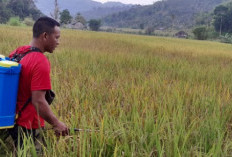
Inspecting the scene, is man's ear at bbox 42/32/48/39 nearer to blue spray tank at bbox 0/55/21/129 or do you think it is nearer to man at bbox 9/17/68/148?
man at bbox 9/17/68/148

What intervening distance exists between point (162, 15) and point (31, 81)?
96707 millimetres

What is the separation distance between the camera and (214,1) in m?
126

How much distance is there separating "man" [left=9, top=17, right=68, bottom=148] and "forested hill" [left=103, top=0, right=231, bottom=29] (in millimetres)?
76386

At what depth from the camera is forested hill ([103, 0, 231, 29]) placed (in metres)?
83.2

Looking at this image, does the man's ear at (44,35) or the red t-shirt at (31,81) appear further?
the man's ear at (44,35)

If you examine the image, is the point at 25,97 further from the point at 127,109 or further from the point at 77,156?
the point at 127,109

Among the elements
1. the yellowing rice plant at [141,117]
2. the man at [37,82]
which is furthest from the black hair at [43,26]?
the yellowing rice plant at [141,117]

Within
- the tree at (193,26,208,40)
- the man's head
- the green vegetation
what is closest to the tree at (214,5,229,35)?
the tree at (193,26,208,40)

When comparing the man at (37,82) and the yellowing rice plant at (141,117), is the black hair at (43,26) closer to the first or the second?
the man at (37,82)

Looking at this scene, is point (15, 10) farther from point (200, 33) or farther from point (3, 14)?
point (200, 33)

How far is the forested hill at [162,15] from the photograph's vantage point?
83.2 m

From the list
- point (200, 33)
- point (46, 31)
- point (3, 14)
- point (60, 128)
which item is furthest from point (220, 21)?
point (60, 128)

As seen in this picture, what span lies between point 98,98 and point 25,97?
39.1 inches

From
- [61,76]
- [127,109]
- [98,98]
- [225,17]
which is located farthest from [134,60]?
[225,17]
